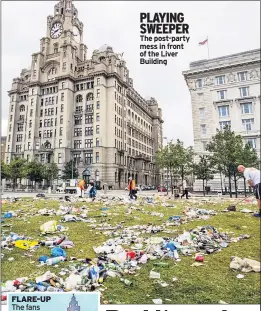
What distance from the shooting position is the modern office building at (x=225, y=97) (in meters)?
3.19

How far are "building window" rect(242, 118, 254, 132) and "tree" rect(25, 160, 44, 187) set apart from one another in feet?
54.1

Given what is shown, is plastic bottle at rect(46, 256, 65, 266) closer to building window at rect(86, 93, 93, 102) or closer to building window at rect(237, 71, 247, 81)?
building window at rect(237, 71, 247, 81)

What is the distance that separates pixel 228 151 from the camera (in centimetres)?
323

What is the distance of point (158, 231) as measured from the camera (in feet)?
11.3

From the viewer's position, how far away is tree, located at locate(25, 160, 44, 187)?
1811 cm

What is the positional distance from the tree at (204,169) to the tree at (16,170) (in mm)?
13826

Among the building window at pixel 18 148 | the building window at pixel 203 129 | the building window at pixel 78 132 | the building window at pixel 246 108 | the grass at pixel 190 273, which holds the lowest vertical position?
the grass at pixel 190 273

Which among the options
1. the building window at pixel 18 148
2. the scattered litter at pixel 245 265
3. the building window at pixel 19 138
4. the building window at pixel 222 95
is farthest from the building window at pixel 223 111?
the building window at pixel 18 148

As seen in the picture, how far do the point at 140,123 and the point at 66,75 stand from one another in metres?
17.9

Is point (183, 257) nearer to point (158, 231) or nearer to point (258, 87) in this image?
point (158, 231)

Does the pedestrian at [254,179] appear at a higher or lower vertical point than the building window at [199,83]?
lower

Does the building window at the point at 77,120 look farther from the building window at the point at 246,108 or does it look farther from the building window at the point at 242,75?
the building window at the point at 246,108

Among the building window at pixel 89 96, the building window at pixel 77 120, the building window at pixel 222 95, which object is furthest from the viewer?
the building window at pixel 89 96

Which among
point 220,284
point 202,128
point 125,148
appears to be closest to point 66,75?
point 125,148
